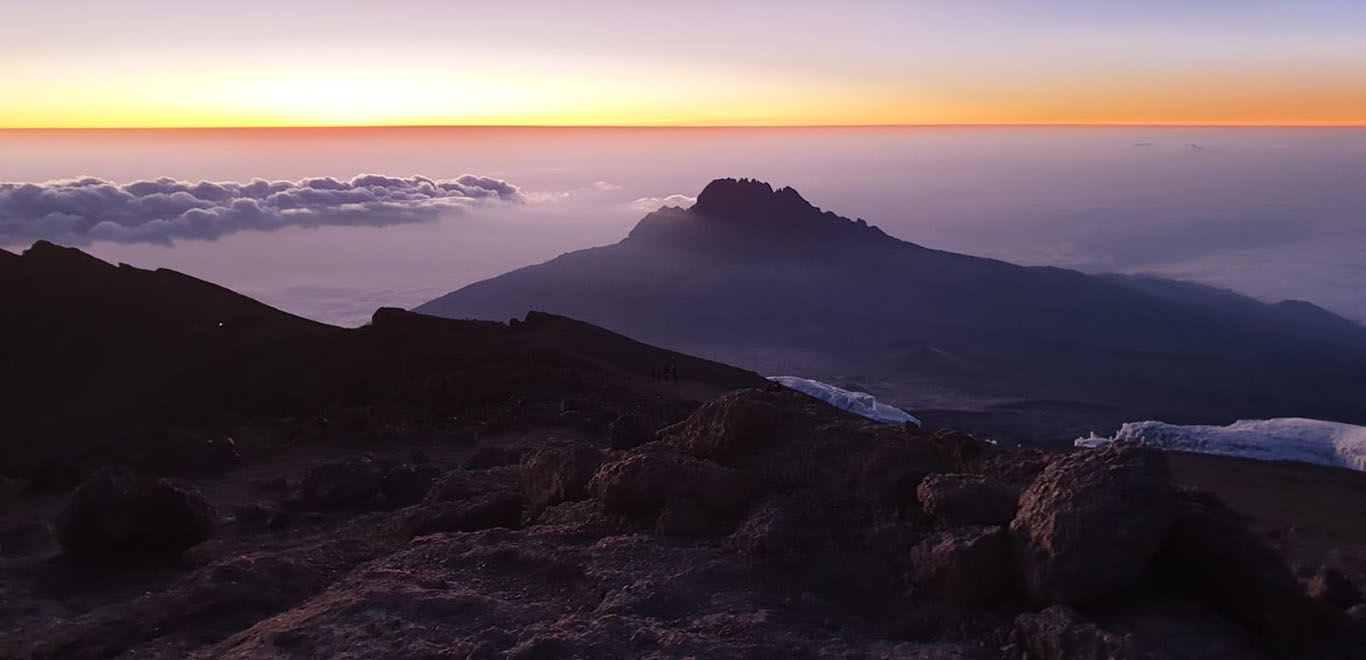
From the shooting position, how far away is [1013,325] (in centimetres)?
9681

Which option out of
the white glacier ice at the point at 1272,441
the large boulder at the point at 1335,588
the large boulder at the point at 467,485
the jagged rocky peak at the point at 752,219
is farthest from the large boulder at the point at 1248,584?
the jagged rocky peak at the point at 752,219

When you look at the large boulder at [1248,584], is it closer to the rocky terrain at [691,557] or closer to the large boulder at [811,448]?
the rocky terrain at [691,557]

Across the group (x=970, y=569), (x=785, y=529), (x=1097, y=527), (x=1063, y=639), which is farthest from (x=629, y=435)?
(x=1063, y=639)

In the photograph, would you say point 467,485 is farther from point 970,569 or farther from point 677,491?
point 970,569

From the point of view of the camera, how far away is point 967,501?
20.3ft

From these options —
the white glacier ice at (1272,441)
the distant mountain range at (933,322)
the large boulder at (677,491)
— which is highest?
the large boulder at (677,491)

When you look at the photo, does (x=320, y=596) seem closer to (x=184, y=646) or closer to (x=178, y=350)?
(x=184, y=646)

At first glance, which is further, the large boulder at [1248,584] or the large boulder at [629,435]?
the large boulder at [629,435]

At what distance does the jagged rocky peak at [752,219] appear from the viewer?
373 feet

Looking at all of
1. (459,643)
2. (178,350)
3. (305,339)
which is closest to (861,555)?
(459,643)

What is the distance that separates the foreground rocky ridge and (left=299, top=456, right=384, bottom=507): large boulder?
1.40 m

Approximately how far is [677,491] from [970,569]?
2.31 metres

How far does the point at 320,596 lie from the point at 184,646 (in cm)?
89

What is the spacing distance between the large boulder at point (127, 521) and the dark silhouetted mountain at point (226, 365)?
6569 millimetres
